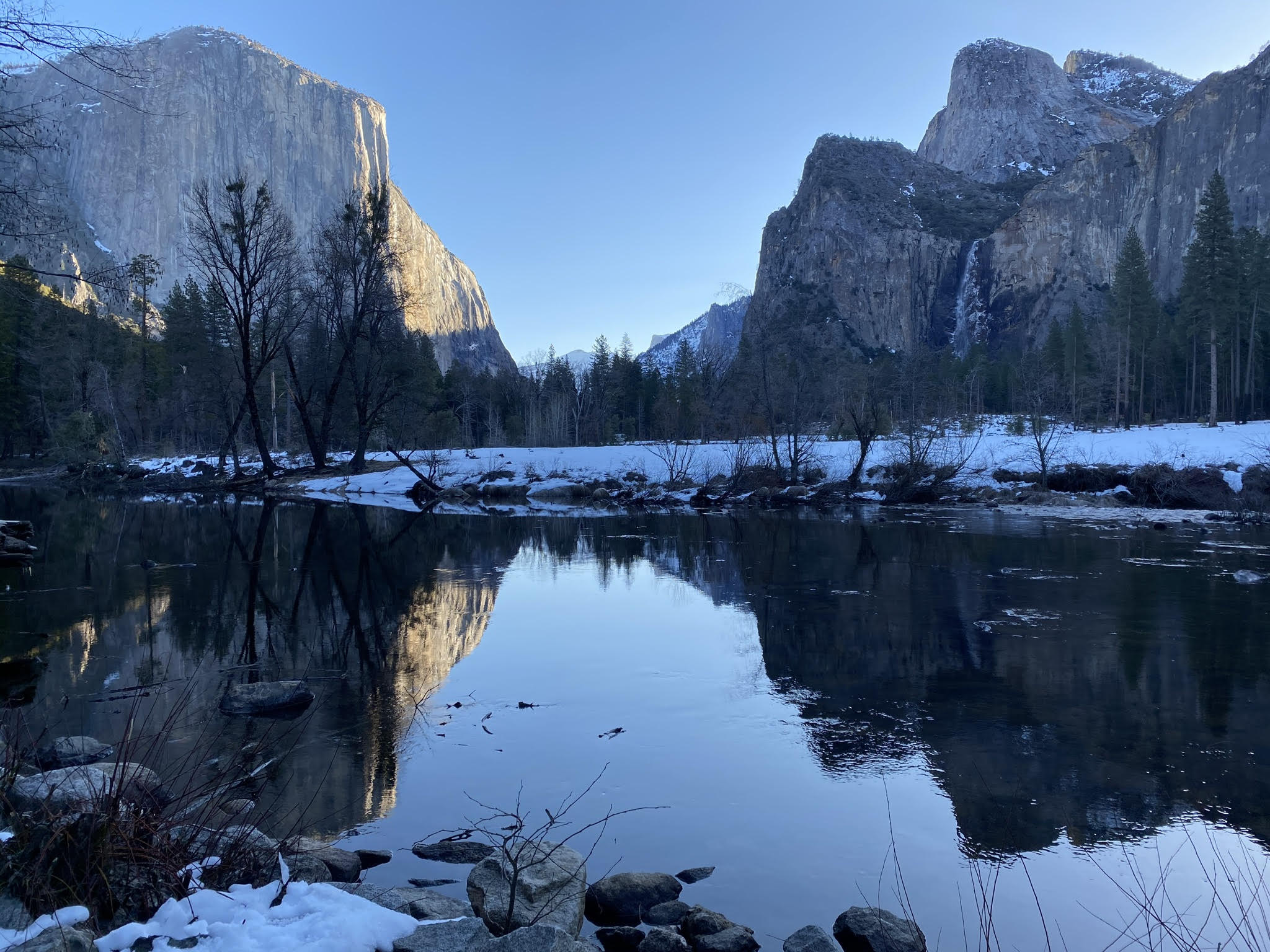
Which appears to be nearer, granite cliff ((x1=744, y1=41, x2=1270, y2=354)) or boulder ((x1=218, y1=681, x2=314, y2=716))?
boulder ((x1=218, y1=681, x2=314, y2=716))

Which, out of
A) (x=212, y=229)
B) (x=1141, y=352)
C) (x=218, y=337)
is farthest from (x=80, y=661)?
(x=1141, y=352)

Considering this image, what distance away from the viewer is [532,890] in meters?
3.89

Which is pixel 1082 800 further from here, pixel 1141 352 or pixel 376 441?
pixel 1141 352

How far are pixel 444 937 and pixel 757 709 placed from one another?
4719 millimetres

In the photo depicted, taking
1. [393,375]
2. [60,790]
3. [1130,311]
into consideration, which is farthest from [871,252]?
[60,790]

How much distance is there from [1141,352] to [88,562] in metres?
69.2

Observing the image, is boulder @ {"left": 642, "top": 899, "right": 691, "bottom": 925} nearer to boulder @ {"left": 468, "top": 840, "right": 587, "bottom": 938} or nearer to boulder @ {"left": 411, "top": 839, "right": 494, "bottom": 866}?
boulder @ {"left": 468, "top": 840, "right": 587, "bottom": 938}

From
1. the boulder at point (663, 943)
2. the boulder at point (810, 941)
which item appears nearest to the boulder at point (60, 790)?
the boulder at point (663, 943)

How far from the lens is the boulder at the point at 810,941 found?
3.64m

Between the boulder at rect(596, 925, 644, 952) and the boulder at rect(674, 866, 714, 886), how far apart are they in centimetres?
58

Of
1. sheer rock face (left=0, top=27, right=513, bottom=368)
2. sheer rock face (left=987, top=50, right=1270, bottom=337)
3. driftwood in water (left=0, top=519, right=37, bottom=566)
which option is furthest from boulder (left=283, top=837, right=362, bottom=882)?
sheer rock face (left=0, top=27, right=513, bottom=368)

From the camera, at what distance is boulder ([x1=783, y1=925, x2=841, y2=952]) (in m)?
3.64

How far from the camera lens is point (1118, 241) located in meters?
137

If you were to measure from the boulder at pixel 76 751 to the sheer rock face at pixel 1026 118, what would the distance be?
666 ft
